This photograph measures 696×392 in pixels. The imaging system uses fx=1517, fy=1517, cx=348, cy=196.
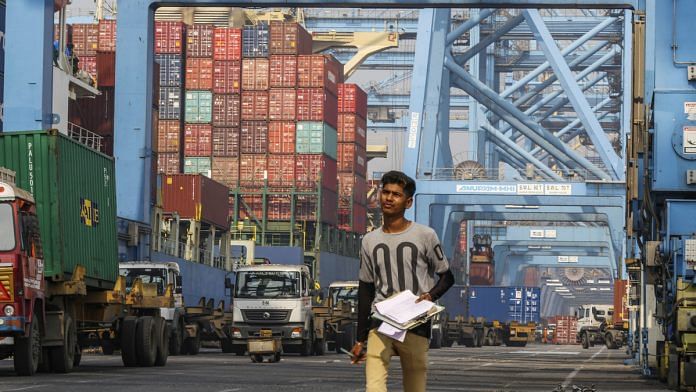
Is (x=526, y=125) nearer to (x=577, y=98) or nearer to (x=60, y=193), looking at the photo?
(x=577, y=98)

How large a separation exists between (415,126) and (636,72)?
31.2 meters

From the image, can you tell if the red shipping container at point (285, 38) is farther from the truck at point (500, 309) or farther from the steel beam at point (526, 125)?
the truck at point (500, 309)

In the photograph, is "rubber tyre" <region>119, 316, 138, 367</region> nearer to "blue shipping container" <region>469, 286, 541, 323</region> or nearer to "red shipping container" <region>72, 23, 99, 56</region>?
"red shipping container" <region>72, 23, 99, 56</region>

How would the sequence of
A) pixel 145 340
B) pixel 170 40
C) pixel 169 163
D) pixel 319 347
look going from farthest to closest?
pixel 170 40 < pixel 169 163 < pixel 319 347 < pixel 145 340

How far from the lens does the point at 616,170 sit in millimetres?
61156

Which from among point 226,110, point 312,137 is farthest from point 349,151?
point 226,110

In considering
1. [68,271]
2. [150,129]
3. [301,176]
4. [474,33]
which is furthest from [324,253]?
[68,271]

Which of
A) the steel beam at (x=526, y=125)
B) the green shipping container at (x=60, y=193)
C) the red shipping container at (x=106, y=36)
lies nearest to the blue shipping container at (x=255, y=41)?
the red shipping container at (x=106, y=36)

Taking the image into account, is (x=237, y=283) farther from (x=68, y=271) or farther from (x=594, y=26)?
(x=594, y=26)

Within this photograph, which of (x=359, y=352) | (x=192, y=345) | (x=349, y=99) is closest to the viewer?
(x=359, y=352)

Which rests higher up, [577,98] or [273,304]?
[577,98]

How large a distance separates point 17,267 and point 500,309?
187 ft

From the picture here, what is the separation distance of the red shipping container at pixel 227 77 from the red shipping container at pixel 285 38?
185cm

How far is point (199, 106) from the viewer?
70.0 metres
